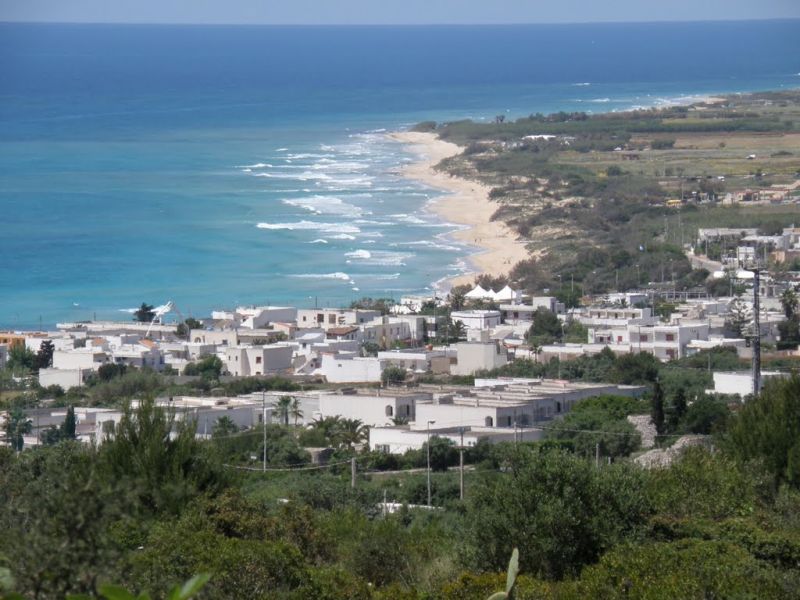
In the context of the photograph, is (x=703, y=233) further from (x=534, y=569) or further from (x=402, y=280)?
(x=534, y=569)

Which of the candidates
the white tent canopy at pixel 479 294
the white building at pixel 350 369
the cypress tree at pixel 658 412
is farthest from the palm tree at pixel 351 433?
the white tent canopy at pixel 479 294

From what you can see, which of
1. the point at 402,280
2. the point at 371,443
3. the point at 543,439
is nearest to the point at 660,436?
the point at 543,439

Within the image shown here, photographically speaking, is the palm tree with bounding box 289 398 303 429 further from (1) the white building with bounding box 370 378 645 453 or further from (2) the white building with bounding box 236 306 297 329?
(2) the white building with bounding box 236 306 297 329

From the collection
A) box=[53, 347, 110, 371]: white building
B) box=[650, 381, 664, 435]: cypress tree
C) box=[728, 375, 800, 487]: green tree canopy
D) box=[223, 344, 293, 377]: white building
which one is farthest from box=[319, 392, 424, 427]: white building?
box=[728, 375, 800, 487]: green tree canopy

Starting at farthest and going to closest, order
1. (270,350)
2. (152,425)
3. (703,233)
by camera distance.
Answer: (703,233)
(270,350)
(152,425)

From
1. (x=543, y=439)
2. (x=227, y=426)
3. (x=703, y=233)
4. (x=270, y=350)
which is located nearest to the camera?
(x=543, y=439)

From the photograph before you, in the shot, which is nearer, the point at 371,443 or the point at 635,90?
the point at 371,443

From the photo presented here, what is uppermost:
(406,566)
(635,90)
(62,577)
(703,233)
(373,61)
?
(373,61)
